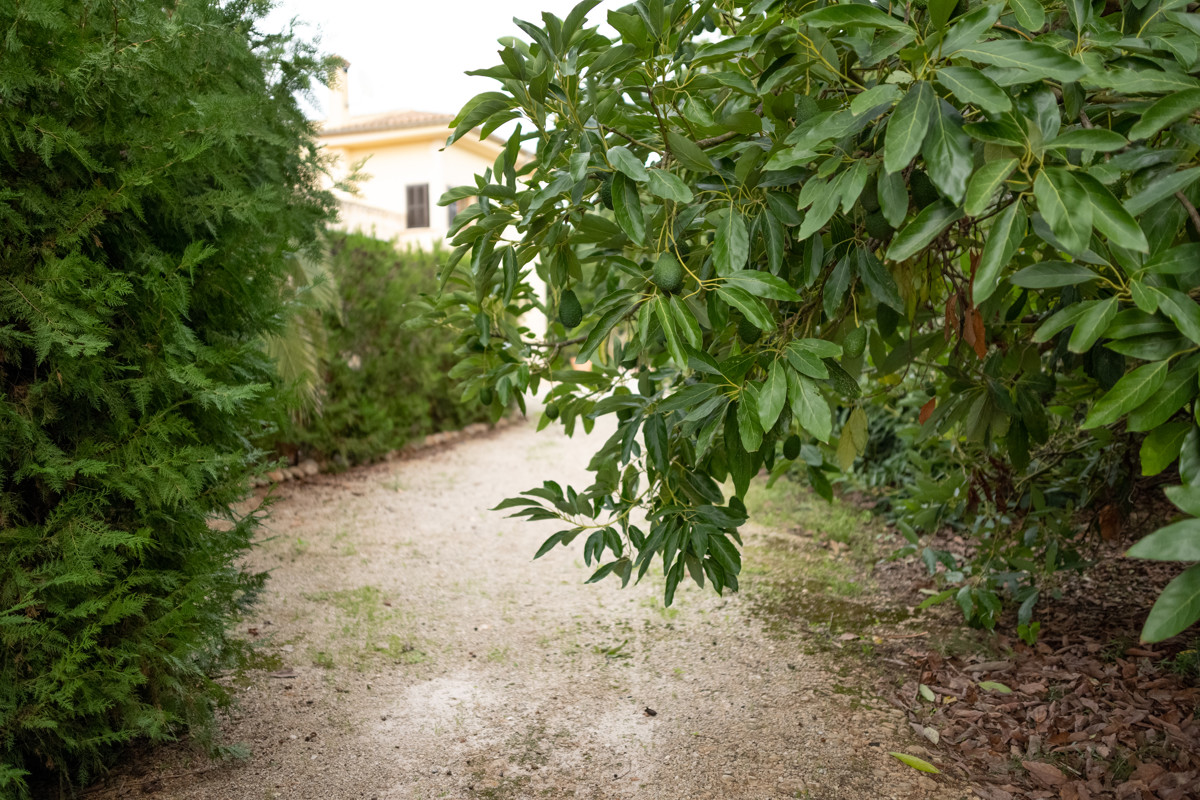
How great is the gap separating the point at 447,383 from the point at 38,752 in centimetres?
745

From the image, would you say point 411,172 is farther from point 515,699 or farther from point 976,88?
point 976,88

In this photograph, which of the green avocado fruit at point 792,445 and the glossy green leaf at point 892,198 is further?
the green avocado fruit at point 792,445

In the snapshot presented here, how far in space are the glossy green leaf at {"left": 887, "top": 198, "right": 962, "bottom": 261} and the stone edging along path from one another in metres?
4.25

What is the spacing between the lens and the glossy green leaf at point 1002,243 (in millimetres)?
1300

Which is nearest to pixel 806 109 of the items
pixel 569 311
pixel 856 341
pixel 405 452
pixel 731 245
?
pixel 731 245

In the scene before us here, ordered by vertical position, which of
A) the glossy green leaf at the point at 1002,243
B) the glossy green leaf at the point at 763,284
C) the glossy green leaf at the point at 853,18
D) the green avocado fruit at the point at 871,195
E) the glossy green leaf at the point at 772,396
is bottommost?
the glossy green leaf at the point at 772,396

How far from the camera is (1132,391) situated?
4.46 ft

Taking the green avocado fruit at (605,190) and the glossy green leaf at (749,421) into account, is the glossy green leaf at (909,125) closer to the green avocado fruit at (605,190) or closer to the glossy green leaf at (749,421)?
the glossy green leaf at (749,421)

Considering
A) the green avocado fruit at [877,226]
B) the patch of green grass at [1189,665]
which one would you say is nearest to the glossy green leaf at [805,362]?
the green avocado fruit at [877,226]

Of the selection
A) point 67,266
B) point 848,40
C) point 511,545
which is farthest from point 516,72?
point 511,545

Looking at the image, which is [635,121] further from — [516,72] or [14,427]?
[14,427]

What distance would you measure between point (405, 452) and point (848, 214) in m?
7.54

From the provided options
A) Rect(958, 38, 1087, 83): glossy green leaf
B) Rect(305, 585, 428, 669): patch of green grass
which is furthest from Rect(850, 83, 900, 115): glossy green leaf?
Rect(305, 585, 428, 669): patch of green grass

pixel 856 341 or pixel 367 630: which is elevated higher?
pixel 856 341
